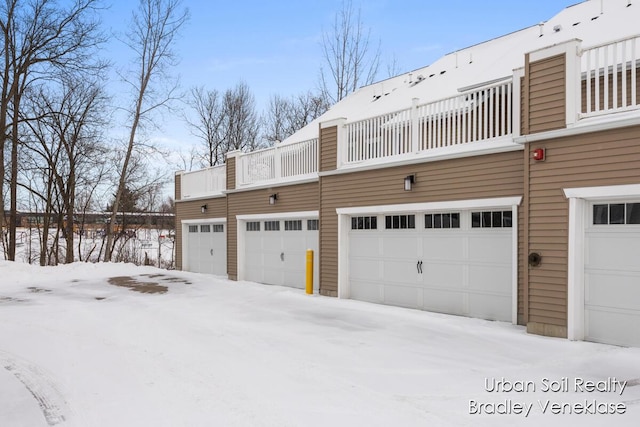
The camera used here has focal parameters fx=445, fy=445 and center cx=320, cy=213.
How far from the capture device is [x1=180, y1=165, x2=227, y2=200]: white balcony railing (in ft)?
54.1

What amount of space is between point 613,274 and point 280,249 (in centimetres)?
881

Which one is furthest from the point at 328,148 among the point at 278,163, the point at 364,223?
the point at 278,163

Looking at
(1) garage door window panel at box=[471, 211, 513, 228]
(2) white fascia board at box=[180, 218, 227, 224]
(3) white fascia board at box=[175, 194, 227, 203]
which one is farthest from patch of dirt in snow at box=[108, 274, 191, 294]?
(1) garage door window panel at box=[471, 211, 513, 228]

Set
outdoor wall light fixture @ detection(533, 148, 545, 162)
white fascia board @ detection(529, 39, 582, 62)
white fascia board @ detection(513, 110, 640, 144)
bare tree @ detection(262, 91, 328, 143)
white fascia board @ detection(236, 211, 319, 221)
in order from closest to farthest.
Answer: white fascia board @ detection(513, 110, 640, 144), white fascia board @ detection(529, 39, 582, 62), outdoor wall light fixture @ detection(533, 148, 545, 162), white fascia board @ detection(236, 211, 319, 221), bare tree @ detection(262, 91, 328, 143)

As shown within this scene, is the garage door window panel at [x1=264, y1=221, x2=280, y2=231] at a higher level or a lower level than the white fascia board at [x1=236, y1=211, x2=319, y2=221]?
lower

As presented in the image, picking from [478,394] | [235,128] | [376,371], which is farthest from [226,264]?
[235,128]

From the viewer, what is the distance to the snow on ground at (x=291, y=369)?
411 cm

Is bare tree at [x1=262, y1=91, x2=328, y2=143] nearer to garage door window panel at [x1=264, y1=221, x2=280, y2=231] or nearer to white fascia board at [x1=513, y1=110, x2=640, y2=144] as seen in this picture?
garage door window panel at [x1=264, y1=221, x2=280, y2=231]

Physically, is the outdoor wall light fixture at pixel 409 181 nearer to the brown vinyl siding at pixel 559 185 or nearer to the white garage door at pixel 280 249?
the brown vinyl siding at pixel 559 185

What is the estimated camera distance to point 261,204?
45.2ft

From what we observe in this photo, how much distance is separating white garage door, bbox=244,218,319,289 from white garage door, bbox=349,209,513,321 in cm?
195

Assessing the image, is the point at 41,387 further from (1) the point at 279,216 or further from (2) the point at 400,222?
(1) the point at 279,216

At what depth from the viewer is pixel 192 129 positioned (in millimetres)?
30625

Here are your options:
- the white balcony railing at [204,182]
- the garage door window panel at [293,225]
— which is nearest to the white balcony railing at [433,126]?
the garage door window panel at [293,225]
